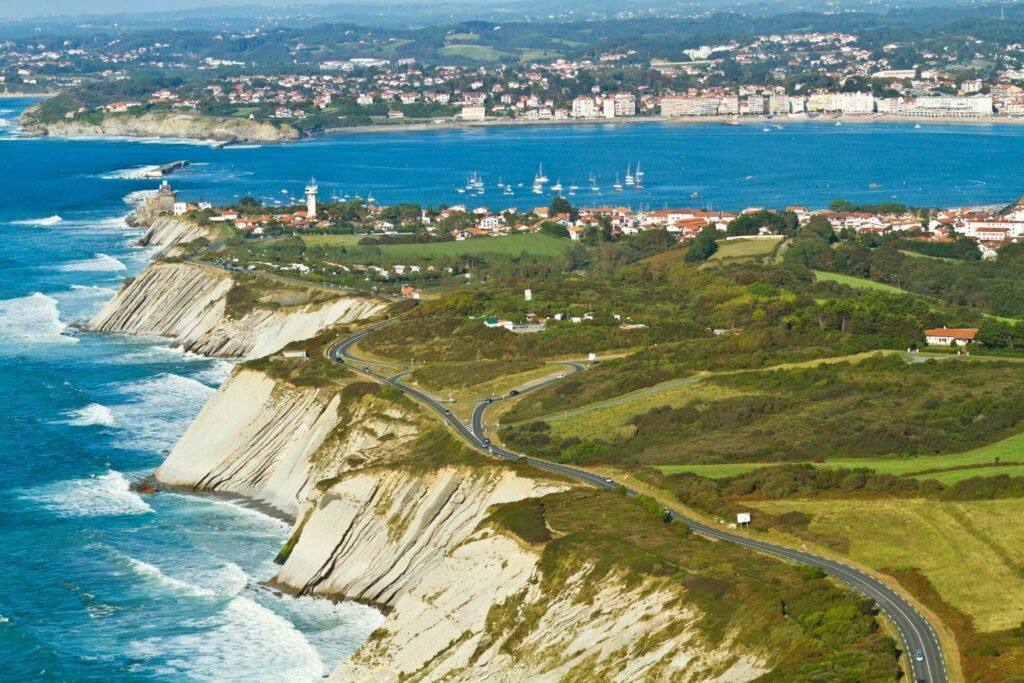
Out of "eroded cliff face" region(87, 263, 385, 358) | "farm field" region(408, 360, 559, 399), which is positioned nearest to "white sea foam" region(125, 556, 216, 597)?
"farm field" region(408, 360, 559, 399)

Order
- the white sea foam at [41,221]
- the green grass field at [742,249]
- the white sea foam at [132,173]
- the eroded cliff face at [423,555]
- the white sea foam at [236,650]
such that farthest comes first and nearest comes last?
the white sea foam at [132,173] < the white sea foam at [41,221] < the green grass field at [742,249] < the white sea foam at [236,650] < the eroded cliff face at [423,555]

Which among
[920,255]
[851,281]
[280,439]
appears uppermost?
[280,439]

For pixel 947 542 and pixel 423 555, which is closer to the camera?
pixel 947 542

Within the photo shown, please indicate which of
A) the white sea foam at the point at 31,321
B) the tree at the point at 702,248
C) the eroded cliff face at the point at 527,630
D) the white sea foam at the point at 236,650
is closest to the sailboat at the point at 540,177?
the tree at the point at 702,248

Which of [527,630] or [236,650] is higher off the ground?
[527,630]

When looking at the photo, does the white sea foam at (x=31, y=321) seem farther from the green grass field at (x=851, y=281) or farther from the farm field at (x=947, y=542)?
the farm field at (x=947, y=542)

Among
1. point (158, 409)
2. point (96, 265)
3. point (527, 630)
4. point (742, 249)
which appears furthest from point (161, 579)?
point (96, 265)

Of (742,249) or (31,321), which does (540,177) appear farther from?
(31,321)
